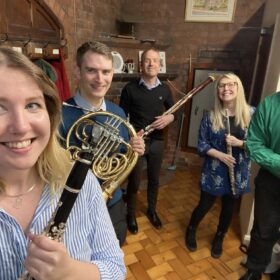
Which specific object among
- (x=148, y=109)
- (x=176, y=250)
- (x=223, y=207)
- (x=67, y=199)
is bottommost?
(x=176, y=250)

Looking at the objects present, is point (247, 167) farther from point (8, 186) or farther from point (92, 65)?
point (8, 186)

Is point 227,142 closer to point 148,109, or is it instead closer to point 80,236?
point 148,109

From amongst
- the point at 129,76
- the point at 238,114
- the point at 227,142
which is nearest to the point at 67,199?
the point at 227,142

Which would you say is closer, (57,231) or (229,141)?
(57,231)

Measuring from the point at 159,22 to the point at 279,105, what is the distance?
229 centimetres

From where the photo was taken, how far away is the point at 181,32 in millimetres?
3162

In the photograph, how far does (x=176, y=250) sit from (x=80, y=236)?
151 centimetres

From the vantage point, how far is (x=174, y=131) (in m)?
3.48

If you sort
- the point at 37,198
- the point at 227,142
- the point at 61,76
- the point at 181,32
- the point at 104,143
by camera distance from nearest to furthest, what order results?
the point at 37,198 → the point at 104,143 → the point at 227,142 → the point at 61,76 → the point at 181,32

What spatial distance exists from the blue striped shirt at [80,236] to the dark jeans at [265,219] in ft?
3.46

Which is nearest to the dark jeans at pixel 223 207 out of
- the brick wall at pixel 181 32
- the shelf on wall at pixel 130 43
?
the brick wall at pixel 181 32

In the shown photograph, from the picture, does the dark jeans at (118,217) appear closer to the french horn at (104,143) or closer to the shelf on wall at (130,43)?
the french horn at (104,143)

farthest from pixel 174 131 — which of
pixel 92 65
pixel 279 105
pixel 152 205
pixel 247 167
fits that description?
pixel 92 65

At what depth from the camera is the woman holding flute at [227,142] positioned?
174cm
